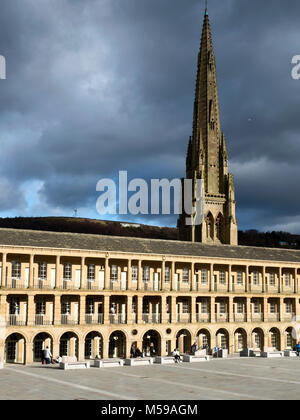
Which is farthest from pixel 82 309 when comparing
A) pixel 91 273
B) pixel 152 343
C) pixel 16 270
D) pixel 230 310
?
pixel 230 310

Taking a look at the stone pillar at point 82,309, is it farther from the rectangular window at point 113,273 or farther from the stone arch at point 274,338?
the stone arch at point 274,338

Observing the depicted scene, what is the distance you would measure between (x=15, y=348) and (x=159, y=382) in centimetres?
1975

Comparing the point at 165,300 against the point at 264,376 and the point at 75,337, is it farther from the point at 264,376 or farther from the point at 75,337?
the point at 264,376

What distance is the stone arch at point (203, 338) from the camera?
5464cm

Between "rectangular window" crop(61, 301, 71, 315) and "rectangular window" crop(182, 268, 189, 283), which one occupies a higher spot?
"rectangular window" crop(182, 268, 189, 283)

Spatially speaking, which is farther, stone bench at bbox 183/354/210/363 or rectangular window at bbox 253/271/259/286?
rectangular window at bbox 253/271/259/286

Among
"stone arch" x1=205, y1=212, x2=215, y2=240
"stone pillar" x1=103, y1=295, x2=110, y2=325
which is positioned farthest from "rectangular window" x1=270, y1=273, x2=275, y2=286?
"stone arch" x1=205, y1=212, x2=215, y2=240

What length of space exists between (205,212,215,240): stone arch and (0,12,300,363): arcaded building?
26595 mm

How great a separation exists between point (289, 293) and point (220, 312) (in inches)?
353

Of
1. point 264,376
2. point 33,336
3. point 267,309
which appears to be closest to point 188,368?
point 264,376

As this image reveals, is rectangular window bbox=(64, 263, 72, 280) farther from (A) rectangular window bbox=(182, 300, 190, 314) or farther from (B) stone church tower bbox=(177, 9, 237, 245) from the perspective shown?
(B) stone church tower bbox=(177, 9, 237, 245)

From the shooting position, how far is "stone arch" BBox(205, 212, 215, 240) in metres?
91.9

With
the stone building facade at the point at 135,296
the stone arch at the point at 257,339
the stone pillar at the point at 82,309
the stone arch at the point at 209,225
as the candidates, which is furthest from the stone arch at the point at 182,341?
the stone arch at the point at 209,225

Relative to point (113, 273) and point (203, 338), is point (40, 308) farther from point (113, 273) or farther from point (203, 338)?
point (203, 338)
